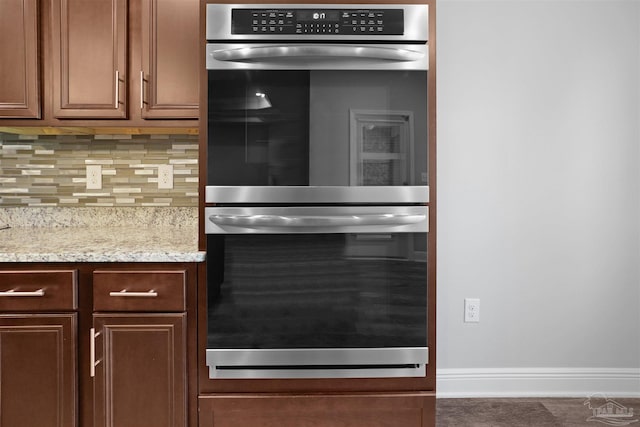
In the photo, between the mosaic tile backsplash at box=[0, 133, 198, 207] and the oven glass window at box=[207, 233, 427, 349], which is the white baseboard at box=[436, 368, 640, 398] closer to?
the oven glass window at box=[207, 233, 427, 349]

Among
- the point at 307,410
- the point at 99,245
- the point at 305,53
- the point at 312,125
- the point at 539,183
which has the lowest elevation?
the point at 307,410

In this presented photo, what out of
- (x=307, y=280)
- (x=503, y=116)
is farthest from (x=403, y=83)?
(x=503, y=116)

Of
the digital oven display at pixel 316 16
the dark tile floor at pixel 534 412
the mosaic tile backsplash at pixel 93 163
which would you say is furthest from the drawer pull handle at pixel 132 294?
the dark tile floor at pixel 534 412

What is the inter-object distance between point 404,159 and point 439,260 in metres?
0.96

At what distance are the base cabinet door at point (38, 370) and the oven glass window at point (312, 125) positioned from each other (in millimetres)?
721

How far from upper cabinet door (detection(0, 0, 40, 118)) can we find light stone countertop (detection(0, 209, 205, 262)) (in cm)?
52

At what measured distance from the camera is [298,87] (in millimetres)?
1546

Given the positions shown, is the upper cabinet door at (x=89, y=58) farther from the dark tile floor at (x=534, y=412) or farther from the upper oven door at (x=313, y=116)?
the dark tile floor at (x=534, y=412)

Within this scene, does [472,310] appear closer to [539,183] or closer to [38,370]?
[539,183]

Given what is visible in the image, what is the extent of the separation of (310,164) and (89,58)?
1087mm

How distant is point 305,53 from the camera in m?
1.52

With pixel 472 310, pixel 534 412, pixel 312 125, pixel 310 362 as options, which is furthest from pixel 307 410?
pixel 534 412

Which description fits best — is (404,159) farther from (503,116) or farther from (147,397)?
(147,397)

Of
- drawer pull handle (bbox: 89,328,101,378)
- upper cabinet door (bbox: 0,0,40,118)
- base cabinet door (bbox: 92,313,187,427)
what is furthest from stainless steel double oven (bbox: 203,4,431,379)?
upper cabinet door (bbox: 0,0,40,118)
